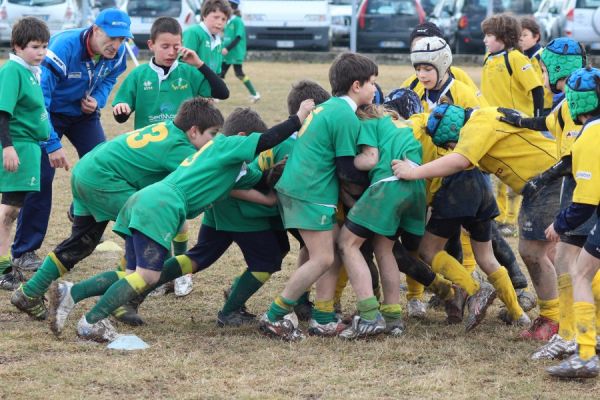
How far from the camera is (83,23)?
20.8 meters

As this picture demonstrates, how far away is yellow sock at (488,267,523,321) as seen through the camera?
230 inches

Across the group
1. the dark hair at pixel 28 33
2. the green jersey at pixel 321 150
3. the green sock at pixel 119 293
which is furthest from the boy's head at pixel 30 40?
the green jersey at pixel 321 150

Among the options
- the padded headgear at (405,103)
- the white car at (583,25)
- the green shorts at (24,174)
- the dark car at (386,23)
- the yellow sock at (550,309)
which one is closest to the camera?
the yellow sock at (550,309)

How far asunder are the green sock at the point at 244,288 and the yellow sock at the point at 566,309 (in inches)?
63.4

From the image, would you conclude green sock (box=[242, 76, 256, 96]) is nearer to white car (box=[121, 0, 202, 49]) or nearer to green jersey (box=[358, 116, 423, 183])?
white car (box=[121, 0, 202, 49])

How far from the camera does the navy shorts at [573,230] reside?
16.8 ft

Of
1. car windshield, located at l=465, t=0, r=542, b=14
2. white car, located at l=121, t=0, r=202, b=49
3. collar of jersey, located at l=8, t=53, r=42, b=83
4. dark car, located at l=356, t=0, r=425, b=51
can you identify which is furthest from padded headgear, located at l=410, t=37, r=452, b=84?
car windshield, located at l=465, t=0, r=542, b=14

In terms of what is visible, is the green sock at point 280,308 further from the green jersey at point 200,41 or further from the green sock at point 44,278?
the green jersey at point 200,41

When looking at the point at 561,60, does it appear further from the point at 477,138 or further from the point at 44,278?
the point at 44,278

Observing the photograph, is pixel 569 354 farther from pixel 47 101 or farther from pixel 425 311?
pixel 47 101

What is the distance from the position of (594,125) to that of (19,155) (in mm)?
3569

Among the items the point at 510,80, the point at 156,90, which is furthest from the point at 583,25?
the point at 156,90

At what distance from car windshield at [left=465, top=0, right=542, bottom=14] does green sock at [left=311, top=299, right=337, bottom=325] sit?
18.2m

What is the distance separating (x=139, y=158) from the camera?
18.8 feet
